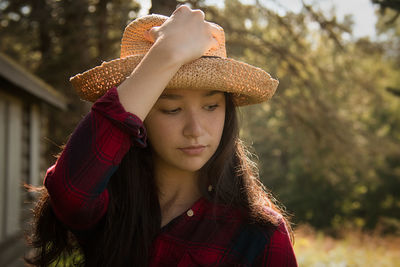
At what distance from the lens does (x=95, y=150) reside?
1248mm

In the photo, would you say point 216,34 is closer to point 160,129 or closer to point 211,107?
point 211,107

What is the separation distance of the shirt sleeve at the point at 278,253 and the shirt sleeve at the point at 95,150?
2.16 feet

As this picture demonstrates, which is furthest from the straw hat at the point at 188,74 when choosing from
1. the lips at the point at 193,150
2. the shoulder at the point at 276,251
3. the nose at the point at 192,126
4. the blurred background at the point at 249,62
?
the blurred background at the point at 249,62

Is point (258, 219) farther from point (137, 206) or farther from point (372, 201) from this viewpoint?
point (372, 201)

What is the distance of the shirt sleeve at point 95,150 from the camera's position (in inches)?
49.2

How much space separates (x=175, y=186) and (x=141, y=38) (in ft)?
2.20

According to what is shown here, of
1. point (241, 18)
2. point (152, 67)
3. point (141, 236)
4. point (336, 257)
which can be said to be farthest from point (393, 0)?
point (336, 257)

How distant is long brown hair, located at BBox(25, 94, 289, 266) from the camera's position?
1.66 metres

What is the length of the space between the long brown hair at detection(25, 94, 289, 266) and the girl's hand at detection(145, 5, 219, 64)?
53 cm

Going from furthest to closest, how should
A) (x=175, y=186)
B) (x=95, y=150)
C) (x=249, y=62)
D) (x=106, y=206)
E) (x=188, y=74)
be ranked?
(x=249, y=62)
(x=175, y=186)
(x=106, y=206)
(x=188, y=74)
(x=95, y=150)

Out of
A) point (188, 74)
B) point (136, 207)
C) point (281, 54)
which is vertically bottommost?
point (136, 207)

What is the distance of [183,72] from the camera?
4.84 ft

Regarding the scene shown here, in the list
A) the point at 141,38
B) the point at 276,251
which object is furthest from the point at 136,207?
the point at 141,38

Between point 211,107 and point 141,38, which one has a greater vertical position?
point 141,38
